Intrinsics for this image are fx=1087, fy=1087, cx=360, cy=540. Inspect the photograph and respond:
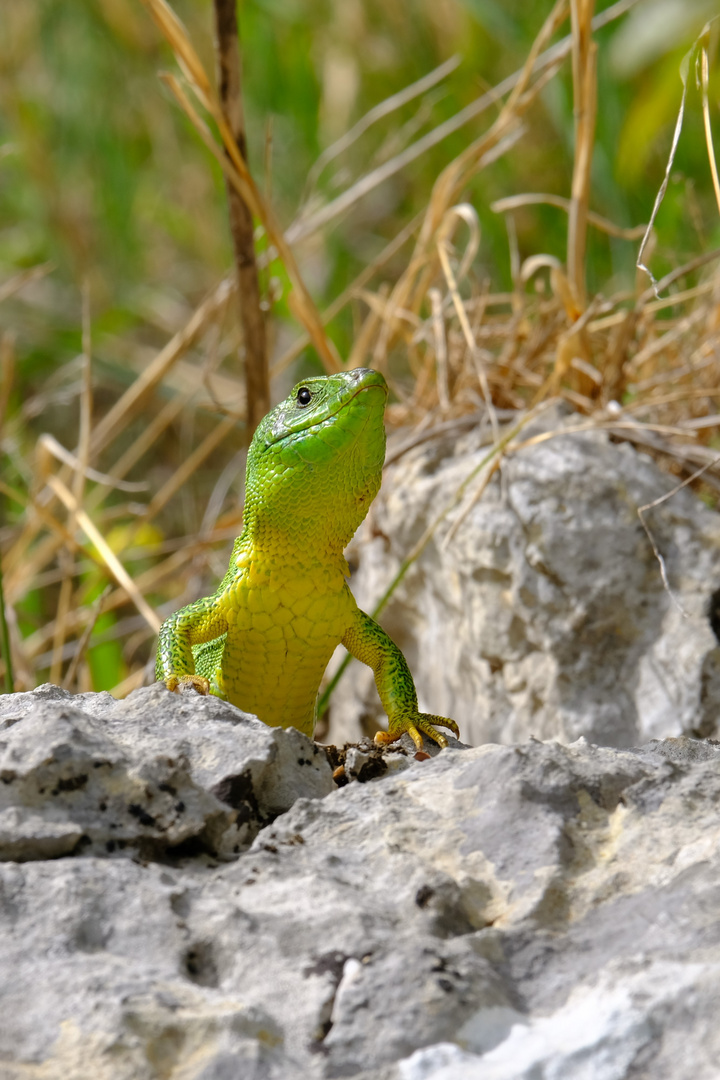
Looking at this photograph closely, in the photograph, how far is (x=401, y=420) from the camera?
164 inches

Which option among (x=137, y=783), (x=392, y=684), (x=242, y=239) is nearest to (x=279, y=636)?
(x=392, y=684)

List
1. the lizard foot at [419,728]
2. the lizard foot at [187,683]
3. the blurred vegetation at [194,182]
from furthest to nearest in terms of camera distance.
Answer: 1. the blurred vegetation at [194,182]
2. the lizard foot at [419,728]
3. the lizard foot at [187,683]

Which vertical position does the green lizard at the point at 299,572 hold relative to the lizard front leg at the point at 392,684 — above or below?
above

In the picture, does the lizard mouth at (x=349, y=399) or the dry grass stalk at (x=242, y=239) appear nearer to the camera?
the lizard mouth at (x=349, y=399)

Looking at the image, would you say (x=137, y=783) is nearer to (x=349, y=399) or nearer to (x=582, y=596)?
(x=349, y=399)

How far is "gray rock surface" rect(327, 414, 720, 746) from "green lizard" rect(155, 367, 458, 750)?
1.54ft

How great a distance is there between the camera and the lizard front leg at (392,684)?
2.29 m

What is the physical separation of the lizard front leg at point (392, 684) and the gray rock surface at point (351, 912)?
55 centimetres

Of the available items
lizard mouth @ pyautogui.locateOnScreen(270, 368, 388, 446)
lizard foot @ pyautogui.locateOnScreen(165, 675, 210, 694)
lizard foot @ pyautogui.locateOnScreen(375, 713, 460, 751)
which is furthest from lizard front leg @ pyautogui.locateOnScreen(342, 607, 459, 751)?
lizard mouth @ pyautogui.locateOnScreen(270, 368, 388, 446)

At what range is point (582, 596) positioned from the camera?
3.14 m

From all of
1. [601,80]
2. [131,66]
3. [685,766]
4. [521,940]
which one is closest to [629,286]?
[601,80]

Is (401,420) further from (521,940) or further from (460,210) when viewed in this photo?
(521,940)

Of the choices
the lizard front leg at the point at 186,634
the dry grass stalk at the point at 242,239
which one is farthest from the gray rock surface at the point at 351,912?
the dry grass stalk at the point at 242,239

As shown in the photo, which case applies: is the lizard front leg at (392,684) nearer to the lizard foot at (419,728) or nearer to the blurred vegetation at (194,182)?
the lizard foot at (419,728)
